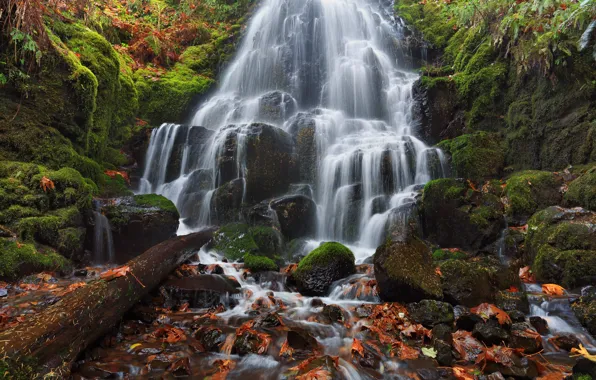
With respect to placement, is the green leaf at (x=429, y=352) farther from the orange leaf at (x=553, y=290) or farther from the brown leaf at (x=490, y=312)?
the orange leaf at (x=553, y=290)

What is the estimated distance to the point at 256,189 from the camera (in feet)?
35.9

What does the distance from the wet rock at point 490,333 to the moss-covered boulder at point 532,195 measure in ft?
16.5

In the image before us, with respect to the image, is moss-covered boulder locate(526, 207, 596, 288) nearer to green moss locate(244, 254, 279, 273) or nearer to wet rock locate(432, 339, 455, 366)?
wet rock locate(432, 339, 455, 366)

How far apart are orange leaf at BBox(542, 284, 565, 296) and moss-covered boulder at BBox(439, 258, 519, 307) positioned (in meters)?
0.40

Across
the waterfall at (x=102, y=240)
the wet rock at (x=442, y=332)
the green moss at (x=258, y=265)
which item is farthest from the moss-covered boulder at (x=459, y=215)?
the waterfall at (x=102, y=240)

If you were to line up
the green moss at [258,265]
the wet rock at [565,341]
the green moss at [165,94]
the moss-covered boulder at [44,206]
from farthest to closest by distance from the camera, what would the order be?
the green moss at [165,94], the green moss at [258,265], the moss-covered boulder at [44,206], the wet rock at [565,341]

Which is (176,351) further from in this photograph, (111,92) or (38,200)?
(111,92)

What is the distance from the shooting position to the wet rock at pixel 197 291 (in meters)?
5.05

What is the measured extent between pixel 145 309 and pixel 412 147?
9.85 meters

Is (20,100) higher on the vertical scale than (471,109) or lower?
lower

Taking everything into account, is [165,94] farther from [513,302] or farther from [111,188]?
[513,302]

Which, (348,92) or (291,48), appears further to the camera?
(291,48)

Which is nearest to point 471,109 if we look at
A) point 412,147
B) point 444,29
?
point 412,147

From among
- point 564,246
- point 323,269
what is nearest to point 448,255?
point 564,246
